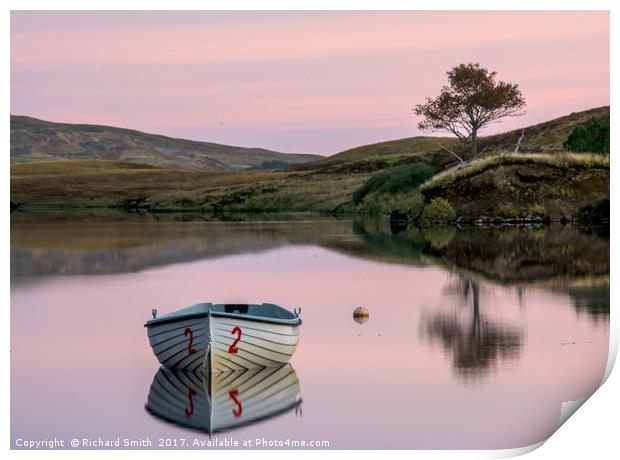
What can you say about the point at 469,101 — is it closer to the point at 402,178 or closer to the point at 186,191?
the point at 402,178

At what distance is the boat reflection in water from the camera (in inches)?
566

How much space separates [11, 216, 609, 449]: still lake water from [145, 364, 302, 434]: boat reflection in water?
228 millimetres

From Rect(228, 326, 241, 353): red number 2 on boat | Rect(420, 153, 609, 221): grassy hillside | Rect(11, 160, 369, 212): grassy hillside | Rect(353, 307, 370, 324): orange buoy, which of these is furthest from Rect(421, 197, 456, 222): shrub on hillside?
Rect(228, 326, 241, 353): red number 2 on boat

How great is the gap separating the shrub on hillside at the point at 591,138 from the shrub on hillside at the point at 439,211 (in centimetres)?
1393

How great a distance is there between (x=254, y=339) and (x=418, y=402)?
3182mm

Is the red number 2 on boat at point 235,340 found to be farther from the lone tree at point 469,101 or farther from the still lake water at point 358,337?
the lone tree at point 469,101

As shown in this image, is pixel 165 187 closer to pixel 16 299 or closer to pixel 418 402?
pixel 16 299

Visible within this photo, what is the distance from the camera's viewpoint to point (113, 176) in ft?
557

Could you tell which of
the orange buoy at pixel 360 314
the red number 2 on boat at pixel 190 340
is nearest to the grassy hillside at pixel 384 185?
the orange buoy at pixel 360 314

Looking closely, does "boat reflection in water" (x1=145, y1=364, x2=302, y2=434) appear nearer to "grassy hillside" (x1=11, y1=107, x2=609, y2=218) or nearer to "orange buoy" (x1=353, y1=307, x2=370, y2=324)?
"orange buoy" (x1=353, y1=307, x2=370, y2=324)

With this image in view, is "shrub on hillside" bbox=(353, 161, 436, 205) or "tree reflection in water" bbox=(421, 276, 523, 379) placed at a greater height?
"shrub on hillside" bbox=(353, 161, 436, 205)

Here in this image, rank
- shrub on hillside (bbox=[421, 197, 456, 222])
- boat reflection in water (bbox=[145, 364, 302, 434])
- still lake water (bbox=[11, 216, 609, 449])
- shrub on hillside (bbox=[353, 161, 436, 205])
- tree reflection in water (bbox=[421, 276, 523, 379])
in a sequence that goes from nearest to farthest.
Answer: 1. still lake water (bbox=[11, 216, 609, 449])
2. boat reflection in water (bbox=[145, 364, 302, 434])
3. tree reflection in water (bbox=[421, 276, 523, 379])
4. shrub on hillside (bbox=[421, 197, 456, 222])
5. shrub on hillside (bbox=[353, 161, 436, 205])

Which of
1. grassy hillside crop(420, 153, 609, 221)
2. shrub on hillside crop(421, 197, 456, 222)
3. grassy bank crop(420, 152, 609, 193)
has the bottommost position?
shrub on hillside crop(421, 197, 456, 222)
